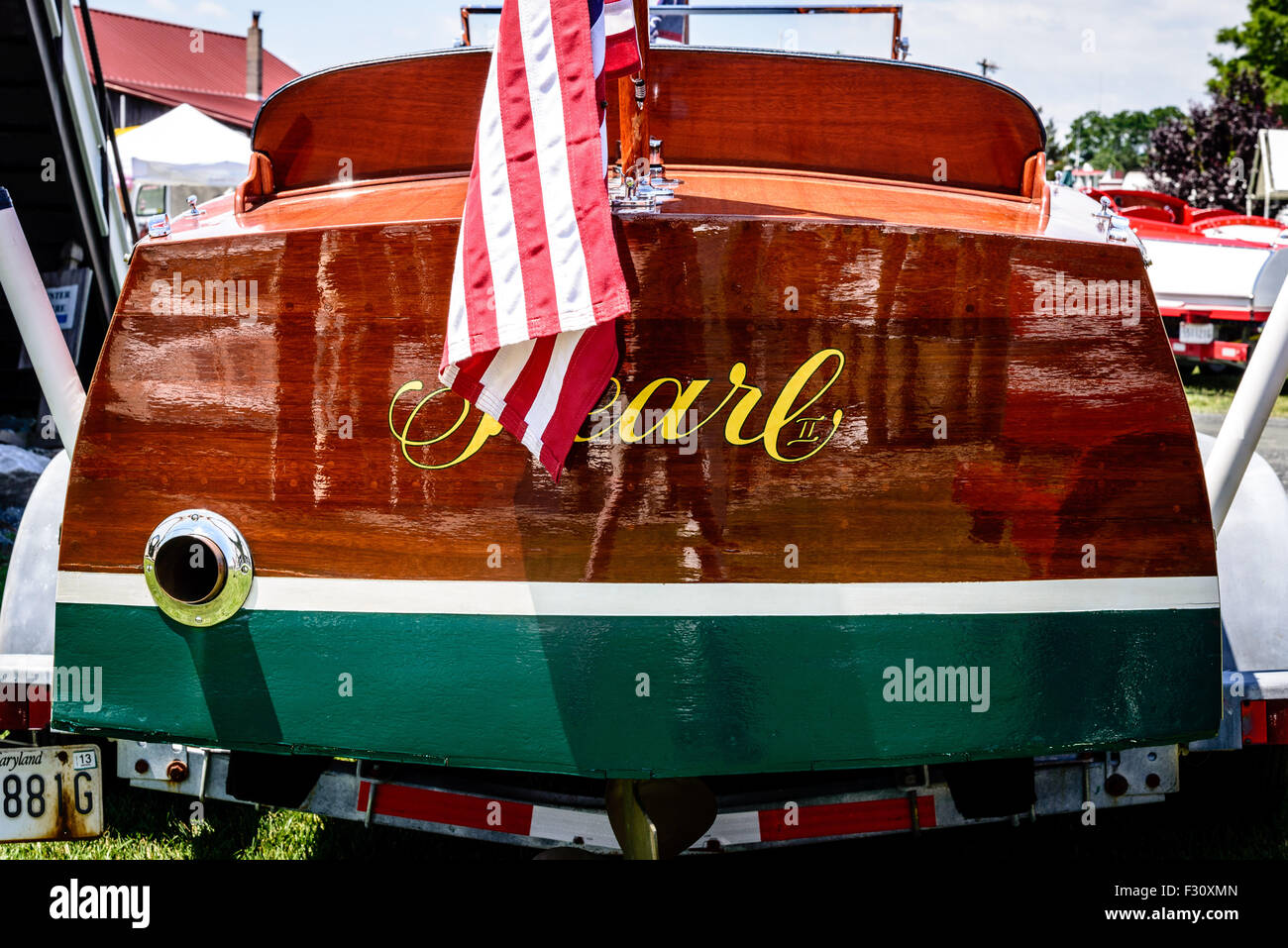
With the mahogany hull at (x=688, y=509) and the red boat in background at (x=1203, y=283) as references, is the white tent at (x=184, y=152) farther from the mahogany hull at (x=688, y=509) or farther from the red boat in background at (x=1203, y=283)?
the mahogany hull at (x=688, y=509)

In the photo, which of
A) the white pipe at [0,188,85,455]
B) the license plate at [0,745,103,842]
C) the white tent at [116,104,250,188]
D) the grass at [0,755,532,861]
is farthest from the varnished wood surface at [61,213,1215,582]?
the white tent at [116,104,250,188]

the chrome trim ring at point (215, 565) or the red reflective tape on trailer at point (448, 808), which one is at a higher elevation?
the chrome trim ring at point (215, 565)

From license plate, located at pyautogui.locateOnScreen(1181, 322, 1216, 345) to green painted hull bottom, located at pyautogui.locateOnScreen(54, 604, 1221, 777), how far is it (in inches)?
438

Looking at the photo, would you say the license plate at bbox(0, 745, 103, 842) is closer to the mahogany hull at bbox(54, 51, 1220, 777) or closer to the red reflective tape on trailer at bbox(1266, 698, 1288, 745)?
the mahogany hull at bbox(54, 51, 1220, 777)

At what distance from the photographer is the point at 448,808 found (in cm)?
276

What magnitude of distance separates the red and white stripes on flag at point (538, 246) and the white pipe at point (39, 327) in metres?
0.98

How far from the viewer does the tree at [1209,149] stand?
23.6 metres

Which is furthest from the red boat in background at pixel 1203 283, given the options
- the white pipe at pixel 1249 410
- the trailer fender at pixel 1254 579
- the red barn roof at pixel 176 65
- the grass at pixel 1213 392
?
the red barn roof at pixel 176 65

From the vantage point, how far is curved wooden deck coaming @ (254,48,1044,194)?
9.86ft

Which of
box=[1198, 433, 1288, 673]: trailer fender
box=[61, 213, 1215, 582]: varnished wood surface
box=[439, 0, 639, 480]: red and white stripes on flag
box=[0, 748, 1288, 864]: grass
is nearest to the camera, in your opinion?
box=[439, 0, 639, 480]: red and white stripes on flag

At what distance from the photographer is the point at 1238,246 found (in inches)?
504

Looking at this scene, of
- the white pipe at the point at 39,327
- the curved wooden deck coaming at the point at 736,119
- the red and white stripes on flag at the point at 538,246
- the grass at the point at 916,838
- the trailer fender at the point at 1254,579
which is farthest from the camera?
the grass at the point at 916,838
